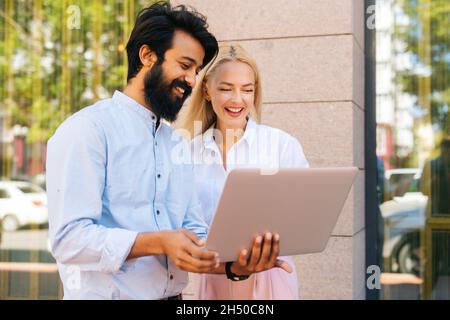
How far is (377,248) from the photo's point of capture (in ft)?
15.5

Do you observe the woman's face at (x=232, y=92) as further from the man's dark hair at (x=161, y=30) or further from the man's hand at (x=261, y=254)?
the man's hand at (x=261, y=254)

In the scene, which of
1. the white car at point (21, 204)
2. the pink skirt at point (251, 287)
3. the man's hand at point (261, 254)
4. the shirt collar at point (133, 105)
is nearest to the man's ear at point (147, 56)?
the shirt collar at point (133, 105)

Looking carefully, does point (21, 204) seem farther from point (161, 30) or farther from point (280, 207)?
point (280, 207)

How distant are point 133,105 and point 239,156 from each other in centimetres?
84

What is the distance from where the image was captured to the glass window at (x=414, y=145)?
4.56 meters

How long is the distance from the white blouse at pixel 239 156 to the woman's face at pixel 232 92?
0.07 m

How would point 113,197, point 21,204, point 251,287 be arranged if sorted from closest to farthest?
point 113,197
point 251,287
point 21,204

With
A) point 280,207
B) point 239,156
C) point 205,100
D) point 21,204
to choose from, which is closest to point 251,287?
point 239,156

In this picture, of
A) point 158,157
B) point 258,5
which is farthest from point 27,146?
point 158,157

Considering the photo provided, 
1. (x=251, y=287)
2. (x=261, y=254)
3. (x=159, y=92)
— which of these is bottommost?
(x=251, y=287)

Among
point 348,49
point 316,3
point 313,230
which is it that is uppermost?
point 316,3

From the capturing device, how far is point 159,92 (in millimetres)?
2373

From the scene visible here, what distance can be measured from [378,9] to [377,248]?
1677 millimetres

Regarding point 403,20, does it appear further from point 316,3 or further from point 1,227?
point 1,227
